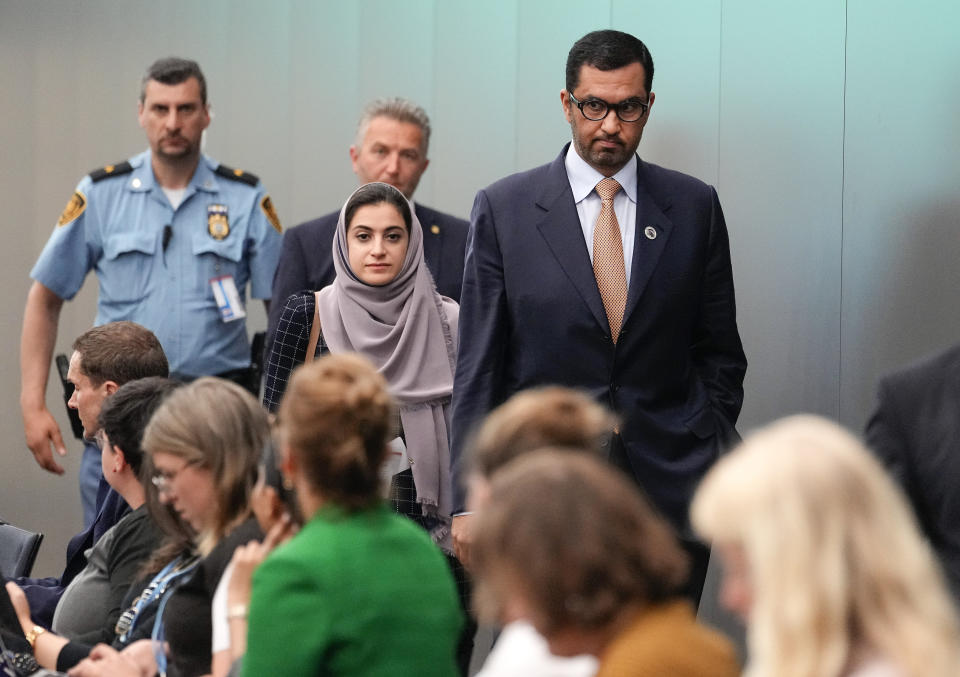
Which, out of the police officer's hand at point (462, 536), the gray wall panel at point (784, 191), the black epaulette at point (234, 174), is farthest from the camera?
the black epaulette at point (234, 174)

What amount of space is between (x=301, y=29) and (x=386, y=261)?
218 cm

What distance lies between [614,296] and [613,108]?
17.6 inches

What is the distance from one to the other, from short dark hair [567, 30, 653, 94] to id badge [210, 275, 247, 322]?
5.96 ft

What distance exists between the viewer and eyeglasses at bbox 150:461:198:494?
8.52ft

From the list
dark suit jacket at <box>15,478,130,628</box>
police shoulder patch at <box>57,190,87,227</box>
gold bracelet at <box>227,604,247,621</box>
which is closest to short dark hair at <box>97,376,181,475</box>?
dark suit jacket at <box>15,478,130,628</box>

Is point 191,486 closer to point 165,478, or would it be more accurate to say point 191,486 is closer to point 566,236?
point 165,478

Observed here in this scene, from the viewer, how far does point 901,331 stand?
12.9ft

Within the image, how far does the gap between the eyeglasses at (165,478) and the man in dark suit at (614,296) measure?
86 cm

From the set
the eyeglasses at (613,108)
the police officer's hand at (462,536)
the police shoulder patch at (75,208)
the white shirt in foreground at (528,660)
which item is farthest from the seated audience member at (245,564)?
the police shoulder patch at (75,208)

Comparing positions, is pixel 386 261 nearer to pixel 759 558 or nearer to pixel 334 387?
pixel 334 387

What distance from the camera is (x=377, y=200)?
3914mm

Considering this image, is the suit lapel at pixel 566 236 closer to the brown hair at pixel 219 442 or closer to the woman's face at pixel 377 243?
the woman's face at pixel 377 243

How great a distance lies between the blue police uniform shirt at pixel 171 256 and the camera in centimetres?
484

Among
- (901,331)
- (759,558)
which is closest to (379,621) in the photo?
(759,558)
